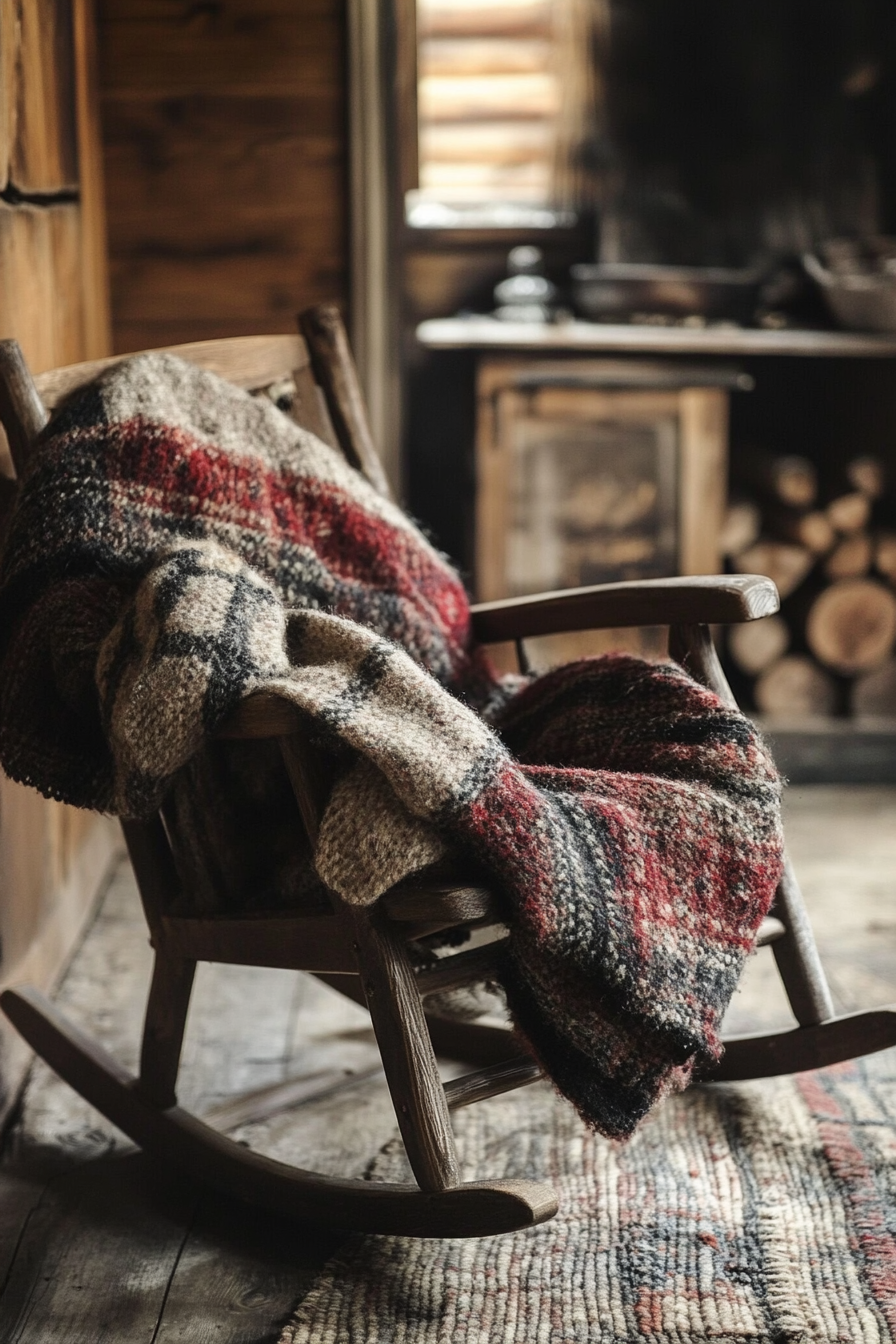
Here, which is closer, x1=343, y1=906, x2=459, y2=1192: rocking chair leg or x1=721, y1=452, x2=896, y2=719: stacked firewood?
x1=343, y1=906, x2=459, y2=1192: rocking chair leg

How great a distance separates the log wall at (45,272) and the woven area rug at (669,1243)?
1.73 feet

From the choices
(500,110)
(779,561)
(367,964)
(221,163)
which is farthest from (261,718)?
(500,110)

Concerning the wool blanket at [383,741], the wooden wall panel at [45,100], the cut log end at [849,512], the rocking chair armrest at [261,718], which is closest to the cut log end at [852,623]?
the cut log end at [849,512]

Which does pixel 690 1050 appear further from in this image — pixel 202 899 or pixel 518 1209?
pixel 202 899

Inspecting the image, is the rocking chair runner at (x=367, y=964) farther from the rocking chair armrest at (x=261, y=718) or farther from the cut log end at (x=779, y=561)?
the cut log end at (x=779, y=561)

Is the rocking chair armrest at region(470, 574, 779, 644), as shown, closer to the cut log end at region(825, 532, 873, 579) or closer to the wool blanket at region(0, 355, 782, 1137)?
the wool blanket at region(0, 355, 782, 1137)

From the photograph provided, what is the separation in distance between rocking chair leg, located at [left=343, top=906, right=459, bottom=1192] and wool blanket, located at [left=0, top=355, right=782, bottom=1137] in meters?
0.07

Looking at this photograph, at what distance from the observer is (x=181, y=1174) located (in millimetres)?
1422

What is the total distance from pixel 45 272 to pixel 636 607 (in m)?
0.92

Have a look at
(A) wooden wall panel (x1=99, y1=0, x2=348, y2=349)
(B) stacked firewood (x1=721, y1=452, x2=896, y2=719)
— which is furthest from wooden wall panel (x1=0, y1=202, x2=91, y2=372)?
(B) stacked firewood (x1=721, y1=452, x2=896, y2=719)

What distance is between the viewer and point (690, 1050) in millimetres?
1155

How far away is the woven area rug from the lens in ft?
3.83

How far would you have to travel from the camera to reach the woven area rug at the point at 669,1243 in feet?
3.83

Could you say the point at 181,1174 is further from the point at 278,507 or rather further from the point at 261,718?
the point at 278,507
